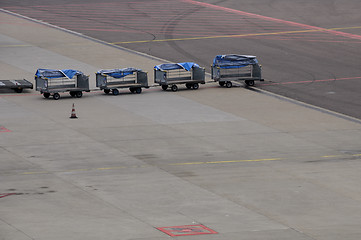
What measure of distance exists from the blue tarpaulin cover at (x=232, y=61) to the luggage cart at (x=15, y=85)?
13957mm

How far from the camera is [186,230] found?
3111 centimetres

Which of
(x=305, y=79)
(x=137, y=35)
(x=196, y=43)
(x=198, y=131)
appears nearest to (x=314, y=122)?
(x=198, y=131)

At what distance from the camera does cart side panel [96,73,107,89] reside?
5944 centimetres

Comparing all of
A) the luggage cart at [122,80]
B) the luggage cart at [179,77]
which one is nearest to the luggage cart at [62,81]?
the luggage cart at [122,80]

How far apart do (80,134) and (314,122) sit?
14.5 metres

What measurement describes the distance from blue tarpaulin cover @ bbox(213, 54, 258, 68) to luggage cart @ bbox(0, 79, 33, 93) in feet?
45.8

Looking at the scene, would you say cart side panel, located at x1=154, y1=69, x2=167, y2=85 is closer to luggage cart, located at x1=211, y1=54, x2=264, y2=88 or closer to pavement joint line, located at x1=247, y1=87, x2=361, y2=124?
luggage cart, located at x1=211, y1=54, x2=264, y2=88

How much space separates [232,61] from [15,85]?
16.3 m

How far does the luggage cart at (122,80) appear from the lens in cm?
5959

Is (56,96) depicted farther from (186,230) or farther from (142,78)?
(186,230)

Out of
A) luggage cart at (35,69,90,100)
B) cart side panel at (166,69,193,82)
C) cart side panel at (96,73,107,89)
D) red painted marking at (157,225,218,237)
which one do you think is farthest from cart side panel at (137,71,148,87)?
red painted marking at (157,225,218,237)

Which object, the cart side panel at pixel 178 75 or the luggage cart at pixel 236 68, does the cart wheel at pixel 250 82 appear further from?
the cart side panel at pixel 178 75

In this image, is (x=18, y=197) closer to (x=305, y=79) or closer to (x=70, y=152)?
(x=70, y=152)

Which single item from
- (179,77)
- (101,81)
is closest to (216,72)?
(179,77)
